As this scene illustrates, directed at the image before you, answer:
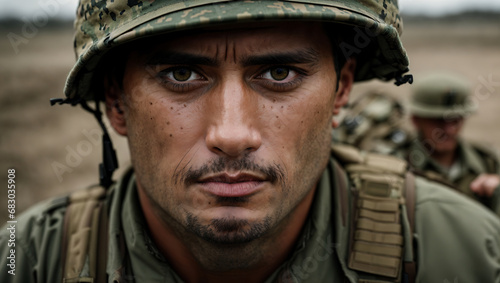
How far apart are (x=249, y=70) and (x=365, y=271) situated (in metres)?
1.12

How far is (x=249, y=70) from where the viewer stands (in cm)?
169

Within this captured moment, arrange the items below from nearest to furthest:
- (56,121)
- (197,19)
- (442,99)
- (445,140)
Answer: (197,19) → (445,140) → (442,99) → (56,121)

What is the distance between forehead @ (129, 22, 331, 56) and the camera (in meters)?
1.65

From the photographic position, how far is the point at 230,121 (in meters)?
1.58

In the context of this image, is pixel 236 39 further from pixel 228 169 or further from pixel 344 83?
pixel 344 83

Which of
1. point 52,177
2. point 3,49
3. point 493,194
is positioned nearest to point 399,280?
point 493,194

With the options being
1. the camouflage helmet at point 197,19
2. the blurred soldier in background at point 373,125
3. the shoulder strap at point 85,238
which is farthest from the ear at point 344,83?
the blurred soldier in background at point 373,125

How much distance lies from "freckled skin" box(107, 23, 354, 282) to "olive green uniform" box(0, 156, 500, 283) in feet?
1.14

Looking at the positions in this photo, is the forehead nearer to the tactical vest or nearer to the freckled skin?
the freckled skin

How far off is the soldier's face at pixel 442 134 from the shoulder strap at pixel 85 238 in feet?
14.0

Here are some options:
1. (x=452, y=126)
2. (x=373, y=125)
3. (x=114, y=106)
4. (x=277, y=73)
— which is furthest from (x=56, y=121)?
(x=277, y=73)

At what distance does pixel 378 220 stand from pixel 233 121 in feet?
3.45

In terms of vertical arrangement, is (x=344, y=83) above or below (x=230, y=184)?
above

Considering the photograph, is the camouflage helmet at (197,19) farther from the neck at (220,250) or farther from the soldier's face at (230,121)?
the neck at (220,250)
